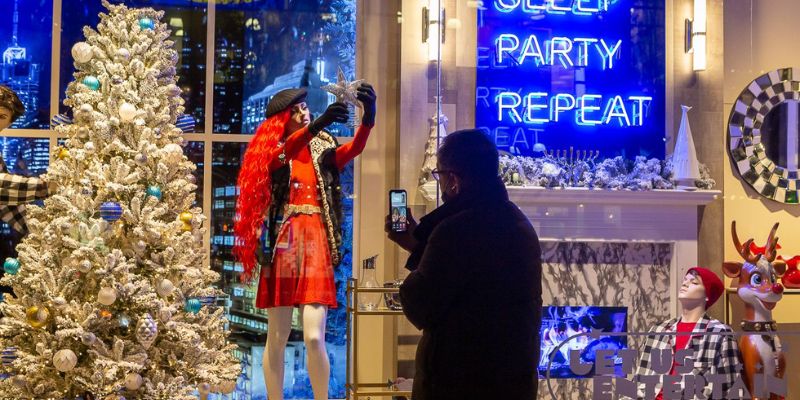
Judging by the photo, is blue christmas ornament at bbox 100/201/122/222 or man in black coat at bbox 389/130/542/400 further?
blue christmas ornament at bbox 100/201/122/222

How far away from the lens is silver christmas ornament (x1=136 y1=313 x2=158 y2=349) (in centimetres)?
416

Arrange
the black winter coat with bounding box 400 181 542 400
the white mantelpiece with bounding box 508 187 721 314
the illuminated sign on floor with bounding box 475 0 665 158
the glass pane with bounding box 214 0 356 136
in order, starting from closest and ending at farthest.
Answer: the black winter coat with bounding box 400 181 542 400 < the glass pane with bounding box 214 0 356 136 < the illuminated sign on floor with bounding box 475 0 665 158 < the white mantelpiece with bounding box 508 187 721 314

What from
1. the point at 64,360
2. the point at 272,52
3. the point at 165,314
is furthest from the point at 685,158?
the point at 64,360

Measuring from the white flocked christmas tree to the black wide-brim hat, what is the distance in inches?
16.5

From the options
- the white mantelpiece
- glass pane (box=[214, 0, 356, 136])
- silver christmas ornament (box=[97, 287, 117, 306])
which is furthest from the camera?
the white mantelpiece

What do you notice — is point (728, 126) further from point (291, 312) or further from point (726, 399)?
point (291, 312)

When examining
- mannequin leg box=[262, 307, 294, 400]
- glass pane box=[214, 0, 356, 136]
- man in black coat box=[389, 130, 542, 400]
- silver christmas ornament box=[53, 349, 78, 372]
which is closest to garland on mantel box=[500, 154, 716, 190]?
glass pane box=[214, 0, 356, 136]

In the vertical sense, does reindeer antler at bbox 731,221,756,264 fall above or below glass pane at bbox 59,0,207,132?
below

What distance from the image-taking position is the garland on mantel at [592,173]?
4.94 m

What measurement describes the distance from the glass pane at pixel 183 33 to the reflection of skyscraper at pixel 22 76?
0.16 m

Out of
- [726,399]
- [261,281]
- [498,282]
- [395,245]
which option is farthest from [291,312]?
[726,399]

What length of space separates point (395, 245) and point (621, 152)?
1.33 meters

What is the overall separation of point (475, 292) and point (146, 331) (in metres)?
1.77

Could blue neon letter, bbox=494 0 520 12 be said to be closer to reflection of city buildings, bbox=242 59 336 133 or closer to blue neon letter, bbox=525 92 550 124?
blue neon letter, bbox=525 92 550 124
